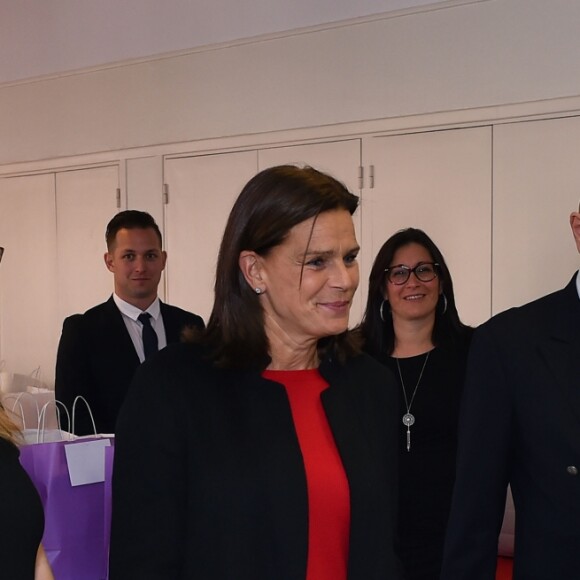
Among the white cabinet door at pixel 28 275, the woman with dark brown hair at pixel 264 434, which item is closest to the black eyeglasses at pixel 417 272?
A: the woman with dark brown hair at pixel 264 434

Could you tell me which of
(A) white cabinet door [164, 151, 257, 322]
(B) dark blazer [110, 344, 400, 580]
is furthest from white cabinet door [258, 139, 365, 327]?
(B) dark blazer [110, 344, 400, 580]

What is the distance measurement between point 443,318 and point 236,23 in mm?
2669

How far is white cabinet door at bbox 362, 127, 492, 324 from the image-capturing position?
4461 mm

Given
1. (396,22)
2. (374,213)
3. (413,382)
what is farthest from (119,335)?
(396,22)

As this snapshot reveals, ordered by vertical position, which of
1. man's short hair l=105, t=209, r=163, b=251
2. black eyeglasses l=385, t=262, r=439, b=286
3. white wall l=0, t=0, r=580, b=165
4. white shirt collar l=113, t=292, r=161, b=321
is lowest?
white shirt collar l=113, t=292, r=161, b=321

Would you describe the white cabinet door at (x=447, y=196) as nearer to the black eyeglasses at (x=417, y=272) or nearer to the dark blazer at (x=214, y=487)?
the black eyeglasses at (x=417, y=272)

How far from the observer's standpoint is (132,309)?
11.9 ft

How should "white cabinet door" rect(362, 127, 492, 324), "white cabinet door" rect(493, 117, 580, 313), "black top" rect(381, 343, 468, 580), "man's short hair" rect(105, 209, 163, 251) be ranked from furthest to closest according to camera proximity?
"white cabinet door" rect(362, 127, 492, 324) < "white cabinet door" rect(493, 117, 580, 313) < "man's short hair" rect(105, 209, 163, 251) < "black top" rect(381, 343, 468, 580)

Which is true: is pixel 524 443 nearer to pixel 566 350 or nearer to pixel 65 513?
pixel 566 350

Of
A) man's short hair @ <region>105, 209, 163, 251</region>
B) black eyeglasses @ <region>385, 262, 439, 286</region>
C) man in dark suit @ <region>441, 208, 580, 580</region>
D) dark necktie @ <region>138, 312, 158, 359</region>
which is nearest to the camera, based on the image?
man in dark suit @ <region>441, 208, 580, 580</region>

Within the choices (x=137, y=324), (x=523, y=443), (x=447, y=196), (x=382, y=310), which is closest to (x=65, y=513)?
(x=523, y=443)

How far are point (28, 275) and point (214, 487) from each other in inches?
193

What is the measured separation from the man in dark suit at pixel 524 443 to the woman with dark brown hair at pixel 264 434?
33 centimetres

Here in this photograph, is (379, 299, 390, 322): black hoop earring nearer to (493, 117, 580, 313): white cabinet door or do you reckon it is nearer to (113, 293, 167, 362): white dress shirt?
(113, 293, 167, 362): white dress shirt
